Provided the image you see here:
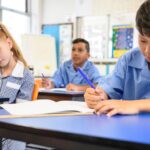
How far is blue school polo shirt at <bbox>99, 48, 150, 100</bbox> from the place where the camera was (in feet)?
4.28

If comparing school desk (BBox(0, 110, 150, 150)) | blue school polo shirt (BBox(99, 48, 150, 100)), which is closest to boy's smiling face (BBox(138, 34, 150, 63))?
blue school polo shirt (BBox(99, 48, 150, 100))

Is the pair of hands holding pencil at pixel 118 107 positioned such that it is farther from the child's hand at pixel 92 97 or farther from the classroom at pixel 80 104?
the child's hand at pixel 92 97

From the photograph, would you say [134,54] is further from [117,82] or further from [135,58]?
[117,82]

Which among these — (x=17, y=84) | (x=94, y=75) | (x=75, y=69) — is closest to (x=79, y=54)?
(x=75, y=69)

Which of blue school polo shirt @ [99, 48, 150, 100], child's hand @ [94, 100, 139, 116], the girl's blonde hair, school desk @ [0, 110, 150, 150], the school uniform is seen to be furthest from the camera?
the girl's blonde hair

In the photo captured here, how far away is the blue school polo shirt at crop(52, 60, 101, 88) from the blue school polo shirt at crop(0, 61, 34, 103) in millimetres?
1921

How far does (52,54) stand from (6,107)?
160 inches

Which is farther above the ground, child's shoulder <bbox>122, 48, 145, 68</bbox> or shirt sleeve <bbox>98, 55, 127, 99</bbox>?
child's shoulder <bbox>122, 48, 145, 68</bbox>

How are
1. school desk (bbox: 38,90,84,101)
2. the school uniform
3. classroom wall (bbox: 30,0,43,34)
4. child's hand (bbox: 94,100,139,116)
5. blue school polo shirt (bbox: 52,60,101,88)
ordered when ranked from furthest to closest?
classroom wall (bbox: 30,0,43,34) < blue school polo shirt (bbox: 52,60,101,88) < school desk (bbox: 38,90,84,101) < the school uniform < child's hand (bbox: 94,100,139,116)

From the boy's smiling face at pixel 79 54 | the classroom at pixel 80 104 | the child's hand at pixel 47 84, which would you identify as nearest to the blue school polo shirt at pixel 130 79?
the classroom at pixel 80 104

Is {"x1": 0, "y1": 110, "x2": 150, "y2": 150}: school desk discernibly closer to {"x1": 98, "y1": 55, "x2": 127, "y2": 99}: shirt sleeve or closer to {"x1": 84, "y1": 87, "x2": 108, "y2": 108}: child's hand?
{"x1": 84, "y1": 87, "x2": 108, "y2": 108}: child's hand

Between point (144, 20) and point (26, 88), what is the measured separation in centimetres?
70

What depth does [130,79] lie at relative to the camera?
Result: 1376 millimetres

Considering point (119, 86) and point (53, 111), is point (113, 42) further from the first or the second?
point (53, 111)
